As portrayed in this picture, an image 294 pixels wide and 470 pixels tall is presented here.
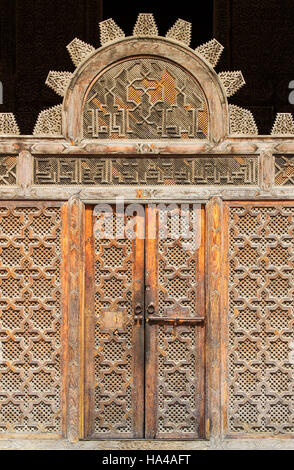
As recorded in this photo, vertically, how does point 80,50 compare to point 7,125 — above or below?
above

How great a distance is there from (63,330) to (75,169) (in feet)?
3.45

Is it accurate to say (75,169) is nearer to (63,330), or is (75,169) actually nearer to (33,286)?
(33,286)

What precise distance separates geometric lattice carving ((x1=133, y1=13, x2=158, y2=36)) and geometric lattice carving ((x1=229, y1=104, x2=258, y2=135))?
2.30 feet

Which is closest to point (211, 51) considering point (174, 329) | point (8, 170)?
point (8, 170)

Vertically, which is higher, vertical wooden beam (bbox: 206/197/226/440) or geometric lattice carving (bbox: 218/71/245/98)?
geometric lattice carving (bbox: 218/71/245/98)

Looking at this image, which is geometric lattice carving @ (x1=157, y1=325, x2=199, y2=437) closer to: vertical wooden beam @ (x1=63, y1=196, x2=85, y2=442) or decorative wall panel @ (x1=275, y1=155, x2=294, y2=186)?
vertical wooden beam @ (x1=63, y1=196, x2=85, y2=442)

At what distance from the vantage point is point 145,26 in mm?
3416

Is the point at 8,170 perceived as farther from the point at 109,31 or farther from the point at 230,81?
the point at 230,81

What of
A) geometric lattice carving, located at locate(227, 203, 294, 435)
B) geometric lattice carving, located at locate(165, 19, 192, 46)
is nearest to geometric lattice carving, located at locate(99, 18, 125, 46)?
geometric lattice carving, located at locate(165, 19, 192, 46)

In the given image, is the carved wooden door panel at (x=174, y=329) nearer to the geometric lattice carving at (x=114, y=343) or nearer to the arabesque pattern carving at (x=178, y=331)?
the arabesque pattern carving at (x=178, y=331)

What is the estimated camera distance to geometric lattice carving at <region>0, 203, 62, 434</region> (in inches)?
136

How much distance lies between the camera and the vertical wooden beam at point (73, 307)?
11.2ft

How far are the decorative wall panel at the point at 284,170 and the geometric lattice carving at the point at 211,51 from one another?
29.5 inches

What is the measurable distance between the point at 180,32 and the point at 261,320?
1940 mm
